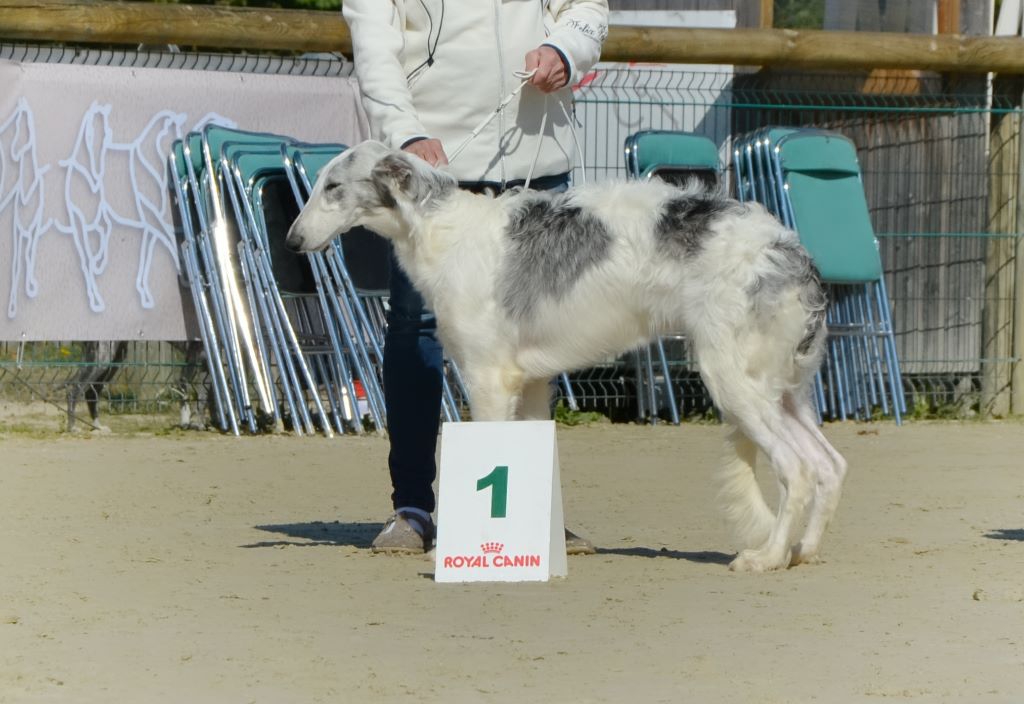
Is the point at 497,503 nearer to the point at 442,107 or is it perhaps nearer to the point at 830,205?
the point at 442,107

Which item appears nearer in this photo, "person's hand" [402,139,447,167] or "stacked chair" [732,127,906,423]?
"person's hand" [402,139,447,167]

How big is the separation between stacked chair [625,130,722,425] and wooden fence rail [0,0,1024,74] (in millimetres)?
526

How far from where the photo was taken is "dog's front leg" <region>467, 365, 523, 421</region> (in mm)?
5488

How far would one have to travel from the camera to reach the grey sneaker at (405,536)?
18.9 ft

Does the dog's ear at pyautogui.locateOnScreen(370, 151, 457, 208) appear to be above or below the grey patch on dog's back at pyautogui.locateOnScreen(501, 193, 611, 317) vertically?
above

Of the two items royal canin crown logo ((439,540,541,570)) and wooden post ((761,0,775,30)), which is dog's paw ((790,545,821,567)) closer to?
royal canin crown logo ((439,540,541,570))

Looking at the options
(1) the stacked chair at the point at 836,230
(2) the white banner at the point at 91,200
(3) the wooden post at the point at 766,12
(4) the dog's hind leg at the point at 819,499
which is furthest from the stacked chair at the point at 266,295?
(4) the dog's hind leg at the point at 819,499

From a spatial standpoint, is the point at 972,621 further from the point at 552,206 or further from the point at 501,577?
the point at 552,206

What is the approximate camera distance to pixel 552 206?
18.2ft

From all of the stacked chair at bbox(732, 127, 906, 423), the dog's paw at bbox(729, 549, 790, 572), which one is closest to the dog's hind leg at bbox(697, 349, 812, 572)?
the dog's paw at bbox(729, 549, 790, 572)

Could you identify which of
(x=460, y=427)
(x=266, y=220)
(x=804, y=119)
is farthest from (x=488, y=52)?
(x=804, y=119)

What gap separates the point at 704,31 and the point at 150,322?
3951mm

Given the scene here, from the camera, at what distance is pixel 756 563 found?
5340 millimetres

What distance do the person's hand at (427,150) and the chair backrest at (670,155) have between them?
15.4ft
